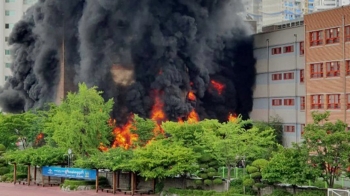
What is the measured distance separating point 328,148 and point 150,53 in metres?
41.2

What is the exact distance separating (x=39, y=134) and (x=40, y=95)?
12.7 m

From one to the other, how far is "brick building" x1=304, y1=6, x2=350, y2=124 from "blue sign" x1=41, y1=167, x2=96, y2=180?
2245cm

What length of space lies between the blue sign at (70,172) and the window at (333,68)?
24174 millimetres

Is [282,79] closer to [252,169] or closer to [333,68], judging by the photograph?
[333,68]

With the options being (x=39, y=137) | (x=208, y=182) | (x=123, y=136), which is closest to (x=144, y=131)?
(x=123, y=136)

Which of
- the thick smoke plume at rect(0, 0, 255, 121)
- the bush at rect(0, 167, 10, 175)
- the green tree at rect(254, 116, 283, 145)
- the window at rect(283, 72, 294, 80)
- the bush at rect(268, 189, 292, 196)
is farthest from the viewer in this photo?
the thick smoke plume at rect(0, 0, 255, 121)

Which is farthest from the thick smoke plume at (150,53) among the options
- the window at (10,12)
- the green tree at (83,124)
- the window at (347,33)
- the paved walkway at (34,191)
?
the window at (10,12)

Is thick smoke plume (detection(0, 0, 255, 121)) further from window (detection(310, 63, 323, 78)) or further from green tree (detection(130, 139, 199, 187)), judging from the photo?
green tree (detection(130, 139, 199, 187))

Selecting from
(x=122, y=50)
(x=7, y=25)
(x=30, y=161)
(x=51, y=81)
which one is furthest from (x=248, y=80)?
(x=7, y=25)

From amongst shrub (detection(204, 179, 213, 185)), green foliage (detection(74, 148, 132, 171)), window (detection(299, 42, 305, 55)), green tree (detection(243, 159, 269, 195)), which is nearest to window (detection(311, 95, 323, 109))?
window (detection(299, 42, 305, 55))

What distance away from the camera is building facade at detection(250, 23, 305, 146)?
263ft

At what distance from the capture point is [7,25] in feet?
428

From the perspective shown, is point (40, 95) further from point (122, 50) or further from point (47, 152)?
point (47, 152)

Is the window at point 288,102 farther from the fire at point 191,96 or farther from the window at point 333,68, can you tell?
the window at point 333,68
